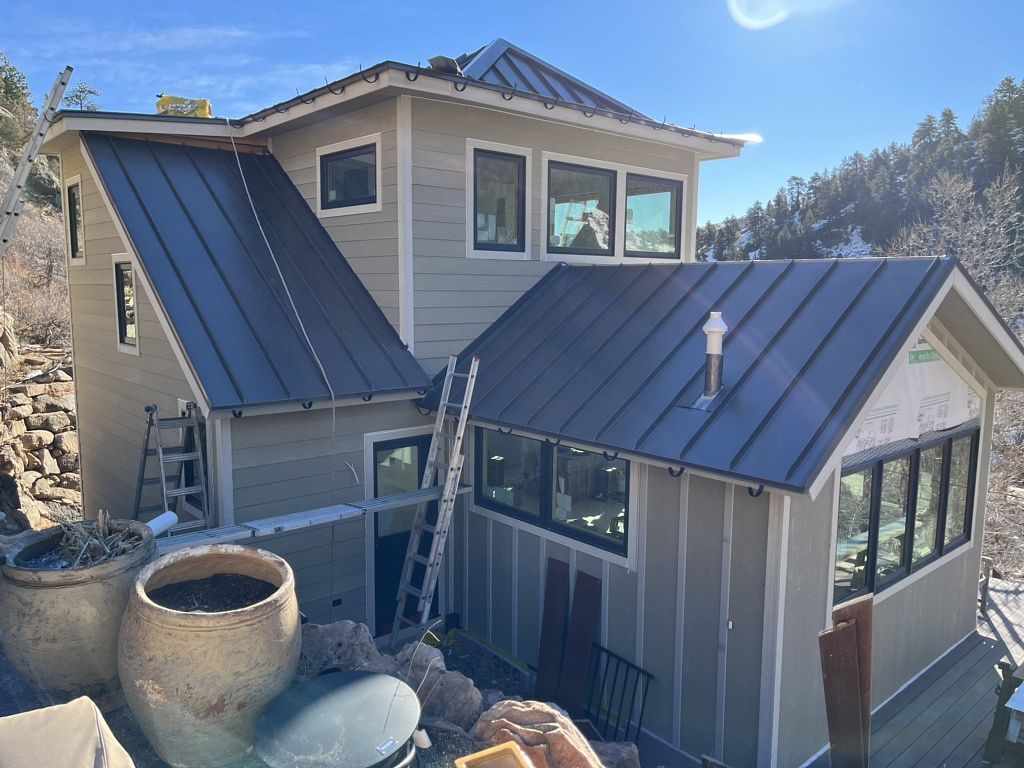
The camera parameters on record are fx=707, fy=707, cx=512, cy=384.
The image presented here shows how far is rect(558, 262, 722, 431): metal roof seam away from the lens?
6.09m

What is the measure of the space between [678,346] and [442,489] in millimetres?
2591

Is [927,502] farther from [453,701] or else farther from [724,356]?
[453,701]

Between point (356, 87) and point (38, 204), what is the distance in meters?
24.6

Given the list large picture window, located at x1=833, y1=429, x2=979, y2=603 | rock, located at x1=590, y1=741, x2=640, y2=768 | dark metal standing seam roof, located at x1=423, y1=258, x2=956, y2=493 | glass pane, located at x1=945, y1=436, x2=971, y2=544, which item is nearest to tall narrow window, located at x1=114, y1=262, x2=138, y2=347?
dark metal standing seam roof, located at x1=423, y1=258, x2=956, y2=493

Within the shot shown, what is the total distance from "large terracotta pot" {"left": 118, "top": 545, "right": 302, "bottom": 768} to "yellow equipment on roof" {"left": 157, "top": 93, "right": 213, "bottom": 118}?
7.13 meters

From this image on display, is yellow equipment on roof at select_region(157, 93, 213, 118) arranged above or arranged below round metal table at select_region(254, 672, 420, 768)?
above

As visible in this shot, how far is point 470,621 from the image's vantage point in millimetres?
7527

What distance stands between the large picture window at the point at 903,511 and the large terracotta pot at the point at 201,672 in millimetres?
4138

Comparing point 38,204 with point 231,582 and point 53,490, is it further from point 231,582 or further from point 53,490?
point 231,582

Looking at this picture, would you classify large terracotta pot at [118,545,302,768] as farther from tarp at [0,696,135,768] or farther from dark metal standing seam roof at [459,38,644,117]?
dark metal standing seam roof at [459,38,644,117]

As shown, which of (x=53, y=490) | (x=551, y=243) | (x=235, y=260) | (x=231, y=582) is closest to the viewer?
(x=231, y=582)

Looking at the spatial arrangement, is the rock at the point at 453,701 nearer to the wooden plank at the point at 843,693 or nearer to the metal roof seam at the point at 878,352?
the wooden plank at the point at 843,693

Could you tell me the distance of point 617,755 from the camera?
4730 millimetres

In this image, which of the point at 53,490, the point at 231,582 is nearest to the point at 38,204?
the point at 53,490
